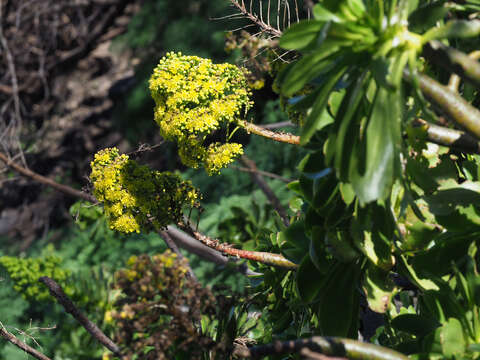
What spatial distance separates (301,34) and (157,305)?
21.3 inches

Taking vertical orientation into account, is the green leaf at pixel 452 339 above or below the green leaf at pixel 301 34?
below

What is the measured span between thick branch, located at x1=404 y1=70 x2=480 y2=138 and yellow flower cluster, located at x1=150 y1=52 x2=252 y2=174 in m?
0.48

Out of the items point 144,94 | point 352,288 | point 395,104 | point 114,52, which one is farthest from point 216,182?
point 395,104

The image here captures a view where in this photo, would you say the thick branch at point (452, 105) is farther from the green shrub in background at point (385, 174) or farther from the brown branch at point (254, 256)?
the brown branch at point (254, 256)

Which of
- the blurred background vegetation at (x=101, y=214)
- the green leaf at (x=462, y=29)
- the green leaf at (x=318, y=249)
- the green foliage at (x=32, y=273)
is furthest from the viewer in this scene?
the blurred background vegetation at (x=101, y=214)

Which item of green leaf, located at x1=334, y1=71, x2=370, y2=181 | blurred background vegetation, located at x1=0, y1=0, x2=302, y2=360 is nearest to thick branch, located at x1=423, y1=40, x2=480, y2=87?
green leaf, located at x1=334, y1=71, x2=370, y2=181

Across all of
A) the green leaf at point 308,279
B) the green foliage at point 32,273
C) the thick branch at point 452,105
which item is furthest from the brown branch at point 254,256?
the green foliage at point 32,273

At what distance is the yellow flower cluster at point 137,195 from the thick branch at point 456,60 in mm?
627

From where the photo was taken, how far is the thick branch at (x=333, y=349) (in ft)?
2.58

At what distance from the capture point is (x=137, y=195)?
3.51 ft

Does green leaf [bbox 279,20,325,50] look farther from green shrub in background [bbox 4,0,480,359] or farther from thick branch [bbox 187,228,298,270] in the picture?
thick branch [bbox 187,228,298,270]

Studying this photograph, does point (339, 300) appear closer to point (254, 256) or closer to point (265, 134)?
point (254, 256)

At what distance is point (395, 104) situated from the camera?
2.37 feet

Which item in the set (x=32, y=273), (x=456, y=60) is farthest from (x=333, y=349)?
(x=32, y=273)
